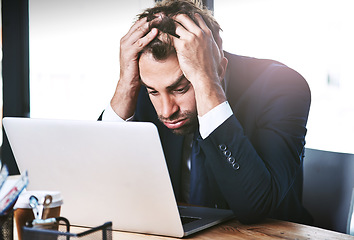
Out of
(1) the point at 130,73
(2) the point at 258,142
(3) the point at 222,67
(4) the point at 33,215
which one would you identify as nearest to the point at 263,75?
(3) the point at 222,67

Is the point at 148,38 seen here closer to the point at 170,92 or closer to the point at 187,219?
the point at 170,92

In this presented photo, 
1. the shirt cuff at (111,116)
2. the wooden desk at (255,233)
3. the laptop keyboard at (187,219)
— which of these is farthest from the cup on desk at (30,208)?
the shirt cuff at (111,116)

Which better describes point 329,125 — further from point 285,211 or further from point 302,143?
point 285,211

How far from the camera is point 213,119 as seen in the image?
1.47 m

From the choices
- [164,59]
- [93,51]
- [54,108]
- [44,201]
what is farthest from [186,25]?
[54,108]

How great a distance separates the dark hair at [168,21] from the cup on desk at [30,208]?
88cm

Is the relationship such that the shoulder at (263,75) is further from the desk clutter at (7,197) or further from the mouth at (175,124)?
the desk clutter at (7,197)

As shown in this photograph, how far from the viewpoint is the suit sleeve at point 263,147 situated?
4.65ft

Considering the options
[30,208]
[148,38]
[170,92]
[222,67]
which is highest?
[148,38]

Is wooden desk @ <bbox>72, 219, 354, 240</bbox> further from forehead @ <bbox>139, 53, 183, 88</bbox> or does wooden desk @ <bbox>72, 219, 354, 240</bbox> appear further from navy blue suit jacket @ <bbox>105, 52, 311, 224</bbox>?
forehead @ <bbox>139, 53, 183, 88</bbox>

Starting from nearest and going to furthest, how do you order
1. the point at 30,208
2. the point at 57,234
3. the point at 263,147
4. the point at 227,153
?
the point at 57,234
the point at 30,208
the point at 227,153
the point at 263,147

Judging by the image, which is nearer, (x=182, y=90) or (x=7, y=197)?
(x=7, y=197)

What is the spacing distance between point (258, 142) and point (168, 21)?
586 mm

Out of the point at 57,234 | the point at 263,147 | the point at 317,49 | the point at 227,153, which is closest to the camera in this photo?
the point at 57,234
